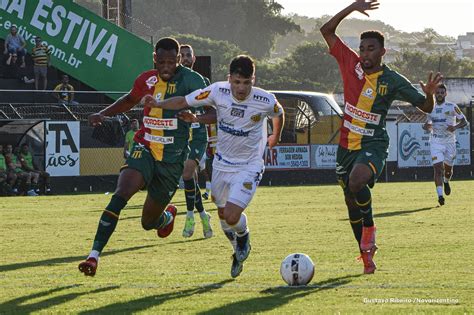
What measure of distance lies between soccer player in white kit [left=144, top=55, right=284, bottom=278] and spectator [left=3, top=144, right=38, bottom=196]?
17991 millimetres

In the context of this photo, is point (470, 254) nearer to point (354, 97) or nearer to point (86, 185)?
point (354, 97)

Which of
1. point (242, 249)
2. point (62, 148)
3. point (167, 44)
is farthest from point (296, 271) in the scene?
point (62, 148)

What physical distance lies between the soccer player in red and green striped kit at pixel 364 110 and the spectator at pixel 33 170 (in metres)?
18.2

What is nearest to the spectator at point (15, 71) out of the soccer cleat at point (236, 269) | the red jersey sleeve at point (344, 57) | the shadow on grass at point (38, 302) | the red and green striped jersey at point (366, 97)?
the red jersey sleeve at point (344, 57)

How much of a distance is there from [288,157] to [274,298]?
25614mm

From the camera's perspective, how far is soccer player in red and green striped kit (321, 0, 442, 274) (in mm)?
10938

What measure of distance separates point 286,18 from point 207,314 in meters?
115

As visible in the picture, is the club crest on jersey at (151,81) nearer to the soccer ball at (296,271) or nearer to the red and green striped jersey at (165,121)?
the red and green striped jersey at (165,121)

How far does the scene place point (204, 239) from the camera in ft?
48.2

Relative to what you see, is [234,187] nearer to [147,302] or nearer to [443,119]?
[147,302]

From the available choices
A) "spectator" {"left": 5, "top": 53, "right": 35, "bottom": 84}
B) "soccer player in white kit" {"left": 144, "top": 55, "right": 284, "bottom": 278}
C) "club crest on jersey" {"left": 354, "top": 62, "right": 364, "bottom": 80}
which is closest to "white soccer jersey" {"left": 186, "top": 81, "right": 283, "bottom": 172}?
"soccer player in white kit" {"left": 144, "top": 55, "right": 284, "bottom": 278}

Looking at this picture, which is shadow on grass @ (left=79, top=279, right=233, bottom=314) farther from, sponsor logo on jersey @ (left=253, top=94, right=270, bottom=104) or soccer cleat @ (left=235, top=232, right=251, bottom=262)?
sponsor logo on jersey @ (left=253, top=94, right=270, bottom=104)

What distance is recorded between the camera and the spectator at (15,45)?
3384 cm

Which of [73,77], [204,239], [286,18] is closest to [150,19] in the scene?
[286,18]
